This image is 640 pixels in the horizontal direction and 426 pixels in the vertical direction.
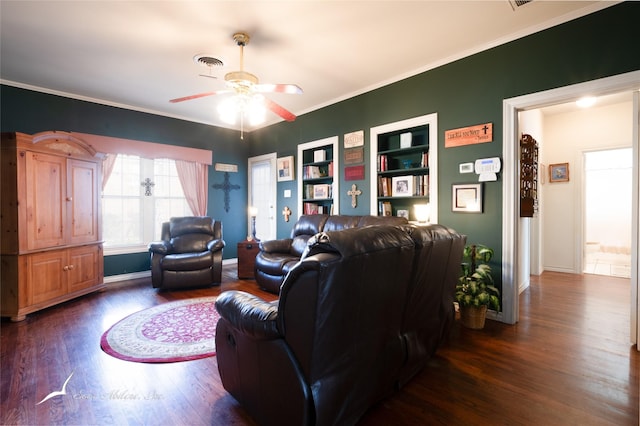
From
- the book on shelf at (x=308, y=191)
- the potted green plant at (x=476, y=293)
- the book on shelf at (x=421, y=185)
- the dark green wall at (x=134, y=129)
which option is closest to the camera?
the potted green plant at (x=476, y=293)

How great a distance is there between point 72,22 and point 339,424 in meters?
3.86

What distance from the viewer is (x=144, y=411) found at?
1762 mm

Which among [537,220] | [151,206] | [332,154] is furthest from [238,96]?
[537,220]

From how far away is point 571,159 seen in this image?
5.29m

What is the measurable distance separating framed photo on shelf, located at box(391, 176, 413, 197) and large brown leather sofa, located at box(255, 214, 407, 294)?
0.40 m

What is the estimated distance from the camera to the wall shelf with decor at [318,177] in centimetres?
487

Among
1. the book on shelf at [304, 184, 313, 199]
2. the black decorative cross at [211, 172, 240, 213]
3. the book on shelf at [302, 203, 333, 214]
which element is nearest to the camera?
the book on shelf at [302, 203, 333, 214]

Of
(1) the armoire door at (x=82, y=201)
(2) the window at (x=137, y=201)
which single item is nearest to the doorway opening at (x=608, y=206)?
(2) the window at (x=137, y=201)

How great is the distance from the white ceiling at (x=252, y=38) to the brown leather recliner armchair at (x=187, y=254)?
215 centimetres

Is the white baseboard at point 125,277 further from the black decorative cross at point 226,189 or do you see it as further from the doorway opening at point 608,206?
the doorway opening at point 608,206

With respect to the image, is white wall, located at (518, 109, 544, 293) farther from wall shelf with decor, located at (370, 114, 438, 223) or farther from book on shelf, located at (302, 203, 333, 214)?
book on shelf, located at (302, 203, 333, 214)

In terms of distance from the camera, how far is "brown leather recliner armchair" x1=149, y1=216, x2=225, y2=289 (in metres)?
4.23

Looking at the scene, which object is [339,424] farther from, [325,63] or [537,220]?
[537,220]

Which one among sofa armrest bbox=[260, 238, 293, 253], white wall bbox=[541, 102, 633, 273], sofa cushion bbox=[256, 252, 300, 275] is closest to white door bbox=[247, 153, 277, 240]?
sofa armrest bbox=[260, 238, 293, 253]
